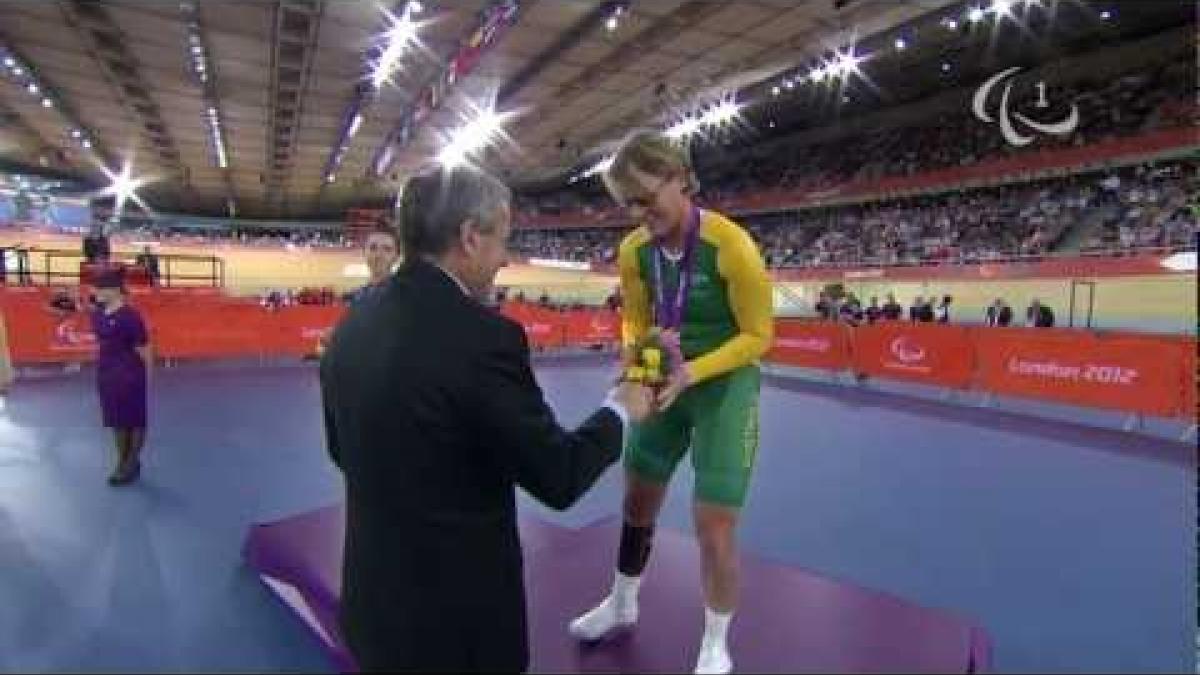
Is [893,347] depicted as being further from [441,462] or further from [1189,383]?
[441,462]

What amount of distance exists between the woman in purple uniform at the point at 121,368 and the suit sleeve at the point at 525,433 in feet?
16.2

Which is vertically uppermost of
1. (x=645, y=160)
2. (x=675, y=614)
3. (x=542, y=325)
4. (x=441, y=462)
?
(x=645, y=160)

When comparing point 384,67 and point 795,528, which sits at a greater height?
point 384,67

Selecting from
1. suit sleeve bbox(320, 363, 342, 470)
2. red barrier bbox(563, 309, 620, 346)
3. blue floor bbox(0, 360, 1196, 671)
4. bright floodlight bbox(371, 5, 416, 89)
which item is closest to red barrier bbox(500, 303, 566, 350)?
Answer: red barrier bbox(563, 309, 620, 346)

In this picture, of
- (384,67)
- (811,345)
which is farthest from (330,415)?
(384,67)

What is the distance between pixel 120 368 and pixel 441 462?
16.1ft

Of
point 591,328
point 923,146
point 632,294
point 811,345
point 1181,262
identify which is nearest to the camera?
point 632,294

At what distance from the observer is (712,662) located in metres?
2.26

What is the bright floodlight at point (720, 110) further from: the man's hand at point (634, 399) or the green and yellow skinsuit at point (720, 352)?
the man's hand at point (634, 399)

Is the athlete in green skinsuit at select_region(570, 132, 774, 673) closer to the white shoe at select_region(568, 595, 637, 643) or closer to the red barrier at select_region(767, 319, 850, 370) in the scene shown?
the white shoe at select_region(568, 595, 637, 643)

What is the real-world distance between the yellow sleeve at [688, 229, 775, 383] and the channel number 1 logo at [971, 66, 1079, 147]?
2545 centimetres

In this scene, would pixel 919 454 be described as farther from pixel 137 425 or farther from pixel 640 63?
pixel 640 63

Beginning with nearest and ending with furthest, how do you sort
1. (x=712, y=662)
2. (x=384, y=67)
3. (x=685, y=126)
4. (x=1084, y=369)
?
(x=712, y=662) → (x=1084, y=369) → (x=384, y=67) → (x=685, y=126)

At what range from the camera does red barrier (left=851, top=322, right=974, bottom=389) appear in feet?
31.9
